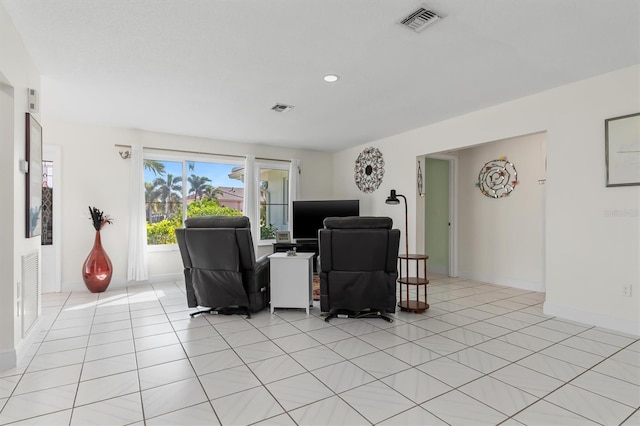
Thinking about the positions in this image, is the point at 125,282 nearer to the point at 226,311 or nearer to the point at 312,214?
the point at 226,311

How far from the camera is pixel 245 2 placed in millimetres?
2109

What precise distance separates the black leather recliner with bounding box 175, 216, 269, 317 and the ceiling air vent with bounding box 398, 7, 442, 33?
2296mm

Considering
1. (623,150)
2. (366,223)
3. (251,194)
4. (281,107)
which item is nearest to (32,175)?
(281,107)

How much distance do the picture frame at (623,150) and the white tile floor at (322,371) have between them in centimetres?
143

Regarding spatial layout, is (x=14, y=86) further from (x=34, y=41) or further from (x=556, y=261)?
(x=556, y=261)

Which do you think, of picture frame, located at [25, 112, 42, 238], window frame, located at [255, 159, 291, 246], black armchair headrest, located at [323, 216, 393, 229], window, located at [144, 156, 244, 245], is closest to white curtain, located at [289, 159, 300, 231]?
window frame, located at [255, 159, 291, 246]

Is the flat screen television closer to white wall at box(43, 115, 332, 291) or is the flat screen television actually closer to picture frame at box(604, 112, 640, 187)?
white wall at box(43, 115, 332, 291)

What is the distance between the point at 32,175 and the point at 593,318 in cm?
525

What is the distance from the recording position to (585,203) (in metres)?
3.33

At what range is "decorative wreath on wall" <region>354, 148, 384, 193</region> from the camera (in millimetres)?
6043

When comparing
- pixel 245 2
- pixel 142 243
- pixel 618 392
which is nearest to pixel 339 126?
pixel 245 2

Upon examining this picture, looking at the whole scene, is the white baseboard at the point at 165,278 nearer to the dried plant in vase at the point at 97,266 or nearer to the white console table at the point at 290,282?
the dried plant in vase at the point at 97,266

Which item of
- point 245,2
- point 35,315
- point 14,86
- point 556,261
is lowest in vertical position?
point 35,315

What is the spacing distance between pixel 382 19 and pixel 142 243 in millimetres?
4659
